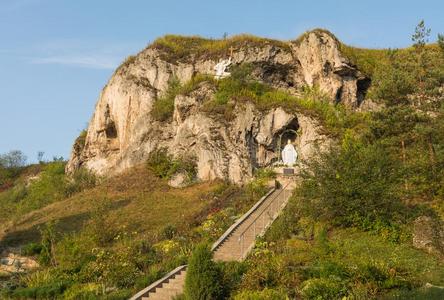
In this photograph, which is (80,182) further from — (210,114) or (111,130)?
(210,114)

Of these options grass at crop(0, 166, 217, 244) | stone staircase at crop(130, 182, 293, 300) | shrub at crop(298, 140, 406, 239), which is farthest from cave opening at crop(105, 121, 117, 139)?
shrub at crop(298, 140, 406, 239)

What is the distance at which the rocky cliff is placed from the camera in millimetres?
32469

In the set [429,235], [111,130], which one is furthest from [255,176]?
[111,130]

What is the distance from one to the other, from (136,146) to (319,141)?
12741mm

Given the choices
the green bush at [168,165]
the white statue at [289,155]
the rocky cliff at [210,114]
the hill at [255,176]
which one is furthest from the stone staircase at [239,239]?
the green bush at [168,165]

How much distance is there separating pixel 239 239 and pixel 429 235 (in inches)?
245

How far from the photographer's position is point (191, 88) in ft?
120

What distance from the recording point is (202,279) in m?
13.5

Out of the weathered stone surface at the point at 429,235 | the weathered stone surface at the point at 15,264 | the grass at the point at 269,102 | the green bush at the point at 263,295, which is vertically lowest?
the weathered stone surface at the point at 15,264

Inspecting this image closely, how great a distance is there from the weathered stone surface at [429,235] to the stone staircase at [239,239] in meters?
5.50

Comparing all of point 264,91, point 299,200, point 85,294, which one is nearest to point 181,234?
point 299,200

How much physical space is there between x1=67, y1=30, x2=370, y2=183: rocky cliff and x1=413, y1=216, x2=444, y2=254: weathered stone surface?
12898mm

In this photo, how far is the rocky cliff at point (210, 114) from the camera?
107ft

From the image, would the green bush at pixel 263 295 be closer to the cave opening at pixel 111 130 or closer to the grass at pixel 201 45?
the grass at pixel 201 45
